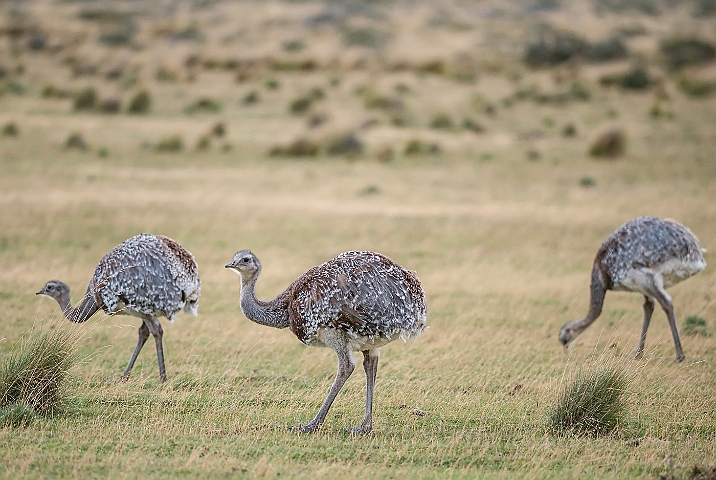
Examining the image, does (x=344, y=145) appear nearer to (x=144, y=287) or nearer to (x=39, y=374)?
(x=144, y=287)

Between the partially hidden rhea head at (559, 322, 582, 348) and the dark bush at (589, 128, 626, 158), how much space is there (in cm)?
1556

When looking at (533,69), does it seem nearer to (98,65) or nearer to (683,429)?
(98,65)

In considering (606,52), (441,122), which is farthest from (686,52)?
(441,122)

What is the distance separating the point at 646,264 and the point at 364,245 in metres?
6.69

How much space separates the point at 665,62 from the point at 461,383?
43401 millimetres

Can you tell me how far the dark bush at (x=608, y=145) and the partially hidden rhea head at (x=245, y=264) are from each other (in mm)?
18889

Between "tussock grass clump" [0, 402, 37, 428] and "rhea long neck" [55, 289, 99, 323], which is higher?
"rhea long neck" [55, 289, 99, 323]

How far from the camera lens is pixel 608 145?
83.4 feet

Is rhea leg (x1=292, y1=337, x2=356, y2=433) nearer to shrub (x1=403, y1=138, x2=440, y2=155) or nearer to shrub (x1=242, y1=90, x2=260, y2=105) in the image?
shrub (x1=403, y1=138, x2=440, y2=155)

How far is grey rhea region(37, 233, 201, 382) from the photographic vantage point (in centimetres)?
926

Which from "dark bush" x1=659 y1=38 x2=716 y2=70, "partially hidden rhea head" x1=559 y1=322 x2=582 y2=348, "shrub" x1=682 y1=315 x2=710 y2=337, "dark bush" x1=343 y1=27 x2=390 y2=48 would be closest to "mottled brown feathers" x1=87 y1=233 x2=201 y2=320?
"partially hidden rhea head" x1=559 y1=322 x2=582 y2=348

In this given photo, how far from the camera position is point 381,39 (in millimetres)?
58812

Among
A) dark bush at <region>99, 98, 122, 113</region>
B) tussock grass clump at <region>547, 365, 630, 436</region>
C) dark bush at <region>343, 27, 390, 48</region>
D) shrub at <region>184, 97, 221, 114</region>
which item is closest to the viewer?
tussock grass clump at <region>547, 365, 630, 436</region>

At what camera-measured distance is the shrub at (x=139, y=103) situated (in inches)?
1242
